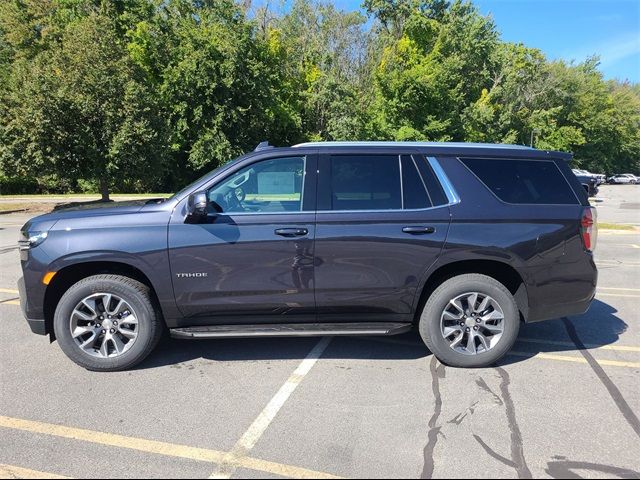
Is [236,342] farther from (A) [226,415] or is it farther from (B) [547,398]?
(B) [547,398]

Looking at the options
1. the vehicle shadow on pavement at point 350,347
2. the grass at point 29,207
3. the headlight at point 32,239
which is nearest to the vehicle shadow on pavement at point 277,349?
the vehicle shadow on pavement at point 350,347

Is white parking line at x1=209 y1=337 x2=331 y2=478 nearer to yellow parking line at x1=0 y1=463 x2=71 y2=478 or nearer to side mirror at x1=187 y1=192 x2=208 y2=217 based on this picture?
yellow parking line at x1=0 y1=463 x2=71 y2=478

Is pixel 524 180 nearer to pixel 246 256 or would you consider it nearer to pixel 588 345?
pixel 588 345

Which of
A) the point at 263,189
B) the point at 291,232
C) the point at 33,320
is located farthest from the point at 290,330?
the point at 33,320

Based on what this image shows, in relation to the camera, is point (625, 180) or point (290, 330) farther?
point (625, 180)

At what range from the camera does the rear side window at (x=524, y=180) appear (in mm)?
4105

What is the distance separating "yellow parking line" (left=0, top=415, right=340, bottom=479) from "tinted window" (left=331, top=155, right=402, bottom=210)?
2.04 metres

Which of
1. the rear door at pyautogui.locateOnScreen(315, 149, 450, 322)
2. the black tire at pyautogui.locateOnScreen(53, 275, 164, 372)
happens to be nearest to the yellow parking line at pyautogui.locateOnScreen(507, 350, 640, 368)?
the rear door at pyautogui.locateOnScreen(315, 149, 450, 322)

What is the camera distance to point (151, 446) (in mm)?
2932

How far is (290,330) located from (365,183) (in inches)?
55.5

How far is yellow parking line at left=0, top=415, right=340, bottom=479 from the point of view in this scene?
2684 mm

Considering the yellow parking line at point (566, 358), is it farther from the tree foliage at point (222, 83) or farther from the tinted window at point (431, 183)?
the tree foliage at point (222, 83)

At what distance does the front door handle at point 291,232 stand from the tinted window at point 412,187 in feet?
3.00

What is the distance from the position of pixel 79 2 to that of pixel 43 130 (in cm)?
1587
